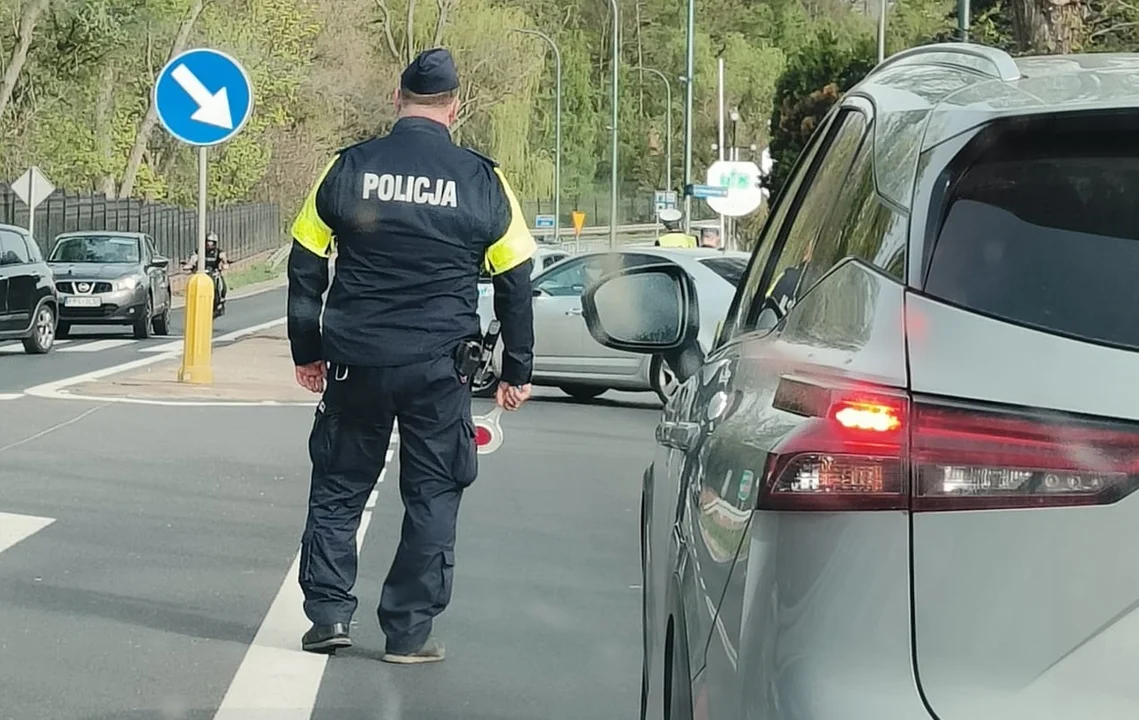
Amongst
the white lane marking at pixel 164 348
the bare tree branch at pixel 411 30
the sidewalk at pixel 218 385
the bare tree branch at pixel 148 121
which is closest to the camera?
the sidewalk at pixel 218 385

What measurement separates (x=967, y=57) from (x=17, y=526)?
22.6 ft

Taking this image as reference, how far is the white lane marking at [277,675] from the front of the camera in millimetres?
5746

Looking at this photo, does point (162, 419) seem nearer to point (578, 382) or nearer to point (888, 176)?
point (578, 382)

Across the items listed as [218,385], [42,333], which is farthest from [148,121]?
[218,385]

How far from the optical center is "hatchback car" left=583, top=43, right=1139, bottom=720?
226 centimetres

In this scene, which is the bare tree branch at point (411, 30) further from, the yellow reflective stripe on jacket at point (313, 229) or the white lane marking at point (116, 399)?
the yellow reflective stripe on jacket at point (313, 229)

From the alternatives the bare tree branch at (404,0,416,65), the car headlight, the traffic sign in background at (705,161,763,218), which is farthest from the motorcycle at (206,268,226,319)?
the bare tree branch at (404,0,416,65)

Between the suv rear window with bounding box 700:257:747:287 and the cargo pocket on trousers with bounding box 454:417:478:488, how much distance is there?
37.5 ft

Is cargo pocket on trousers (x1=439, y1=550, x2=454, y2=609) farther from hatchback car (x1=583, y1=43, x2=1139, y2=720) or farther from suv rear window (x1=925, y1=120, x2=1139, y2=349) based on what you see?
suv rear window (x1=925, y1=120, x2=1139, y2=349)

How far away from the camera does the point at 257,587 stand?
7766 mm

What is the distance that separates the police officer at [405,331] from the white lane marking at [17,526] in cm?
274

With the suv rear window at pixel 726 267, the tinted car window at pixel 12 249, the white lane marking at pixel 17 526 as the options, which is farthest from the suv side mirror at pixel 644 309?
the tinted car window at pixel 12 249

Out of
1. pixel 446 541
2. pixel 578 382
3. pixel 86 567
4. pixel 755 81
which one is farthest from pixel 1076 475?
pixel 755 81

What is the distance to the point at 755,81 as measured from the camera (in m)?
85.8
